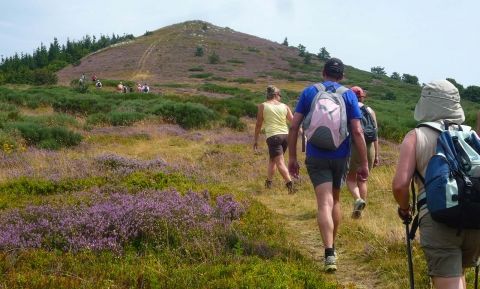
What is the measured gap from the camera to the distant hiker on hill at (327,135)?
15.4ft

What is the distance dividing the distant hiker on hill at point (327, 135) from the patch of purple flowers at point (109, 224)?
124cm

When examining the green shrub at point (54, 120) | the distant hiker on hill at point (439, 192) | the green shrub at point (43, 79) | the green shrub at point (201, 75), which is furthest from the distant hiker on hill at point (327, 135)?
the green shrub at point (201, 75)

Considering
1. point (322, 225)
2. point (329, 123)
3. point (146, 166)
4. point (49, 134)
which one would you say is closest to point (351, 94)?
point (329, 123)

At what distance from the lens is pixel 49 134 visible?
1369cm

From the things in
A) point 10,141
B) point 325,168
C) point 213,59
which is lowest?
point 10,141

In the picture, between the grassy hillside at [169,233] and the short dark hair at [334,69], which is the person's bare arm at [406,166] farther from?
the short dark hair at [334,69]

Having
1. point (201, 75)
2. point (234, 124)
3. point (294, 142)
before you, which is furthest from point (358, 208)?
point (201, 75)

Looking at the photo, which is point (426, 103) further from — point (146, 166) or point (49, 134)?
point (49, 134)

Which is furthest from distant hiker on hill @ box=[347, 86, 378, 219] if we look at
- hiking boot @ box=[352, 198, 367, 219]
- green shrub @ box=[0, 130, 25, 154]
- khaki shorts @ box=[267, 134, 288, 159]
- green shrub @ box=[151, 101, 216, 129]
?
green shrub @ box=[151, 101, 216, 129]

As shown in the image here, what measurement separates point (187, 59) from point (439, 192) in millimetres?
72257

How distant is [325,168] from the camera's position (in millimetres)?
4910

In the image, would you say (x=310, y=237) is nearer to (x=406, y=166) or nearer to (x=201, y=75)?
(x=406, y=166)

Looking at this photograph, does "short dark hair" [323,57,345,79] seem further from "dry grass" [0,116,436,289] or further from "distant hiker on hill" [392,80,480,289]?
"dry grass" [0,116,436,289]

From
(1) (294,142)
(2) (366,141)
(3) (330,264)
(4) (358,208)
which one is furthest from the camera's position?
(2) (366,141)
